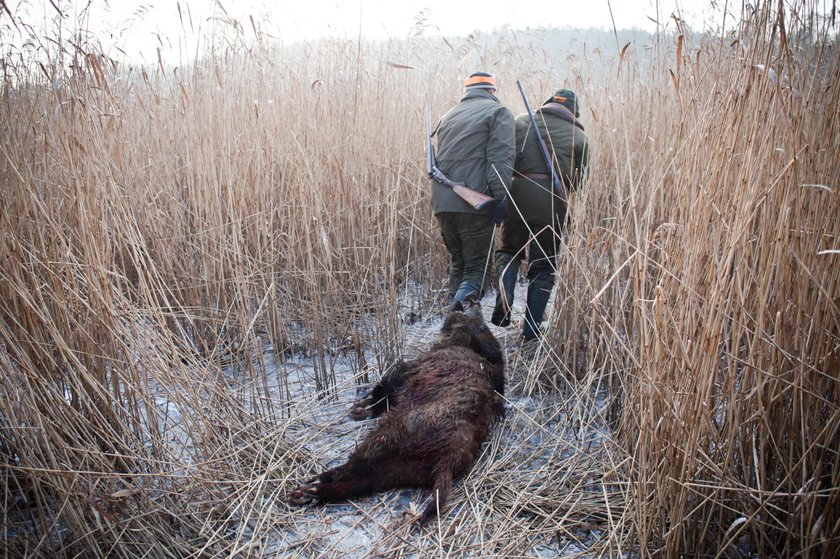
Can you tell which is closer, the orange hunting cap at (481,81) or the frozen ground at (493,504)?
the frozen ground at (493,504)

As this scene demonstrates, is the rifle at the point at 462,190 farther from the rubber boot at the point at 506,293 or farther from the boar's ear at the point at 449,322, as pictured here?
the boar's ear at the point at 449,322

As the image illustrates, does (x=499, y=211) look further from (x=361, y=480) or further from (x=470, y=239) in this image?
(x=361, y=480)

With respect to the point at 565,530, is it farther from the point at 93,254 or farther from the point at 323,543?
the point at 93,254

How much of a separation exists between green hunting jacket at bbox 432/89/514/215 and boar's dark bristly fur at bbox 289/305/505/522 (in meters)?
1.39

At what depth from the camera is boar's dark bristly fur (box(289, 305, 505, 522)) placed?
1.82m

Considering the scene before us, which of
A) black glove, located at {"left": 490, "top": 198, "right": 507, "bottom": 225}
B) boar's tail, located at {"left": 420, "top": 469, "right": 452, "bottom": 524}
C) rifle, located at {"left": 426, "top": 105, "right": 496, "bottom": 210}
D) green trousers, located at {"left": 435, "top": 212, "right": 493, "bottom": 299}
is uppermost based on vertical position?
rifle, located at {"left": 426, "top": 105, "right": 496, "bottom": 210}

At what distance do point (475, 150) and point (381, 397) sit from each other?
191cm

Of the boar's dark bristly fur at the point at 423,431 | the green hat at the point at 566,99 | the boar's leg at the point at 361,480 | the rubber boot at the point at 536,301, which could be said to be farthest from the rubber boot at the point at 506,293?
the boar's leg at the point at 361,480

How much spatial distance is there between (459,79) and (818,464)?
5.37 m

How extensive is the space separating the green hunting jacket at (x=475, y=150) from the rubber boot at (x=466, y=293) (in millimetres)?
522

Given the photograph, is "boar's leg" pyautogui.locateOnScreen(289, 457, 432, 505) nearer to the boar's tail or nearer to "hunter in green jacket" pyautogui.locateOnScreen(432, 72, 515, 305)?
the boar's tail

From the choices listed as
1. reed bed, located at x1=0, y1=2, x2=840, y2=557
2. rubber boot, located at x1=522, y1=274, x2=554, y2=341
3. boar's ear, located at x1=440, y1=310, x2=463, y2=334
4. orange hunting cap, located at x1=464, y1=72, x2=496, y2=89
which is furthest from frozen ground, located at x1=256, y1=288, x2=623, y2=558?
orange hunting cap, located at x1=464, y1=72, x2=496, y2=89

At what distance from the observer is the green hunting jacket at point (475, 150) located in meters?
3.30

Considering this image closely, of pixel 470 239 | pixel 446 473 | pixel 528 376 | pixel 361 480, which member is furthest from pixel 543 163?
pixel 361 480
